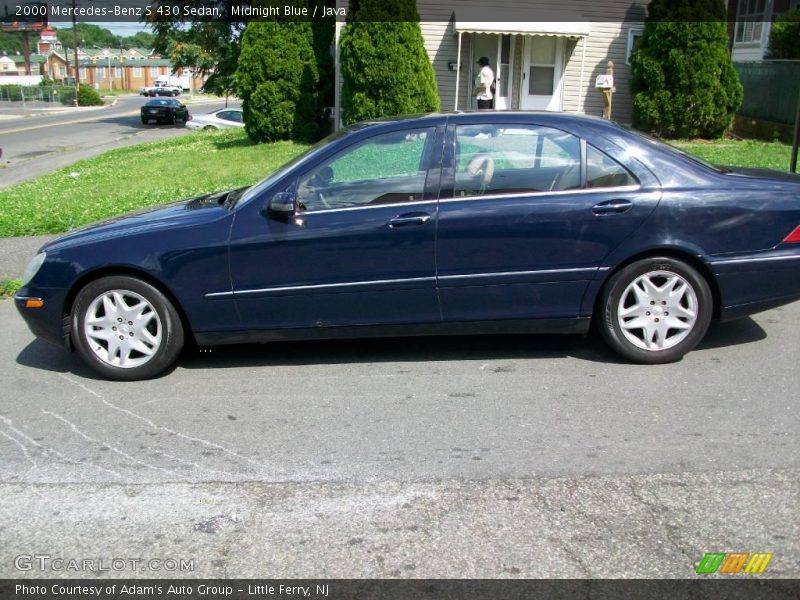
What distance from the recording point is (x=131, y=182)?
48.5 feet

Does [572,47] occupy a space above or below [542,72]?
above

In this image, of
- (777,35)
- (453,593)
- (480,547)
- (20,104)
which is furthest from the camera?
(20,104)

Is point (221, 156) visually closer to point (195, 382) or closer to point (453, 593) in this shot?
point (195, 382)

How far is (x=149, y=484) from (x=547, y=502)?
6.06 feet

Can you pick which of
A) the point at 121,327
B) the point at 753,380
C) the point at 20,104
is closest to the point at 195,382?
the point at 121,327

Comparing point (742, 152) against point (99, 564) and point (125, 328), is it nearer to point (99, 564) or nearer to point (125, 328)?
point (125, 328)

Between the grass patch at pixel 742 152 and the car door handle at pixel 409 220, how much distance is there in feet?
26.6

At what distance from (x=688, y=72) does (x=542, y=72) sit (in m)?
4.77

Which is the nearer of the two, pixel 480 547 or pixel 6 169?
pixel 480 547

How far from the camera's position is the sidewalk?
8031mm

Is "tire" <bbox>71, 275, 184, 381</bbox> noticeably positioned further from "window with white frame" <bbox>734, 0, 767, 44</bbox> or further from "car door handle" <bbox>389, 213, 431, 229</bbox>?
"window with white frame" <bbox>734, 0, 767, 44</bbox>

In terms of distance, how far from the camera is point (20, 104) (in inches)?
2685

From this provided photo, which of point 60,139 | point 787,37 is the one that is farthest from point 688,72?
point 60,139

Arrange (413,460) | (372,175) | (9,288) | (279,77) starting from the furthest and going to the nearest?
(279,77) → (9,288) → (372,175) → (413,460)
